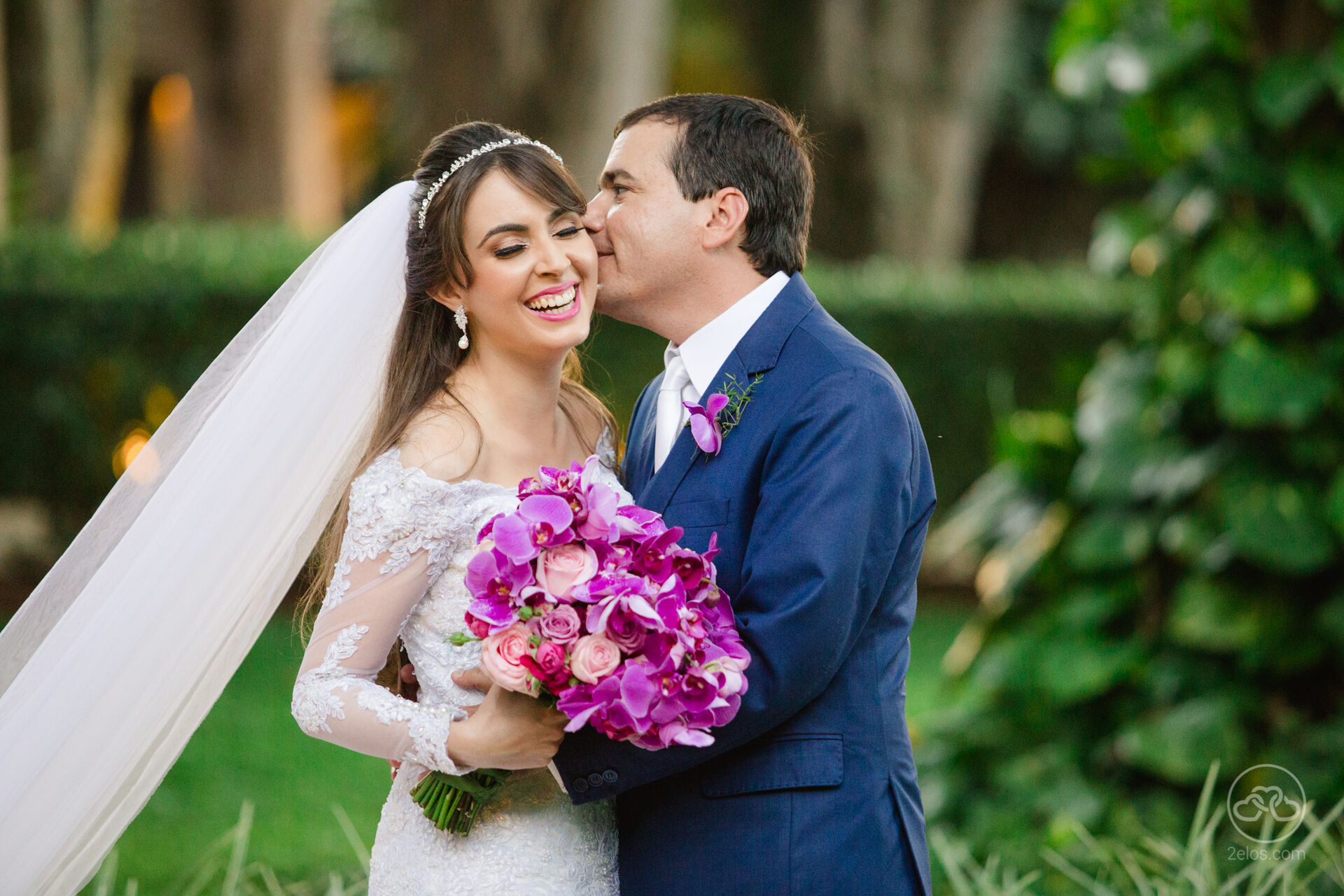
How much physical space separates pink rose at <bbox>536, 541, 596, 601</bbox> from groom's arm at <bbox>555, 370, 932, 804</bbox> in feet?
1.30

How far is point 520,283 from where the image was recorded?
274 centimetres

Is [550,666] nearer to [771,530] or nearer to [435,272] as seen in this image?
[771,530]

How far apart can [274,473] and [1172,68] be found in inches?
129

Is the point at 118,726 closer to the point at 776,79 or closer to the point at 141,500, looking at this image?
the point at 141,500

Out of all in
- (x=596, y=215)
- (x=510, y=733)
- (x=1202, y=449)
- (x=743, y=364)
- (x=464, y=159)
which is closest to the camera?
(x=510, y=733)

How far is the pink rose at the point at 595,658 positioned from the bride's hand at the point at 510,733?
0.25 metres

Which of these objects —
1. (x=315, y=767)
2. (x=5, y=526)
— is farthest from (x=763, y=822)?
(x=5, y=526)

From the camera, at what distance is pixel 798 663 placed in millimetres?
2350

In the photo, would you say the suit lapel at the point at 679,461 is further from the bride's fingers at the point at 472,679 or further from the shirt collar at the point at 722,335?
the bride's fingers at the point at 472,679

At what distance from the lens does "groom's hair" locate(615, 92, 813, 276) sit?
112 inches

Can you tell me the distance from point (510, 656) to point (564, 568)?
173 millimetres

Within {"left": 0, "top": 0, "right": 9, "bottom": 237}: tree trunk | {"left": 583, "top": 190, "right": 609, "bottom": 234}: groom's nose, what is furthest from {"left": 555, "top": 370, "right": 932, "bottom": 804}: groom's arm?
{"left": 0, "top": 0, "right": 9, "bottom": 237}: tree trunk

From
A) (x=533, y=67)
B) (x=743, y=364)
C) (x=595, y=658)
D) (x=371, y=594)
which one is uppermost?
(x=743, y=364)

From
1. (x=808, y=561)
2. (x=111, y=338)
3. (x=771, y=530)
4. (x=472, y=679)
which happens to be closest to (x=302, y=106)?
(x=111, y=338)
